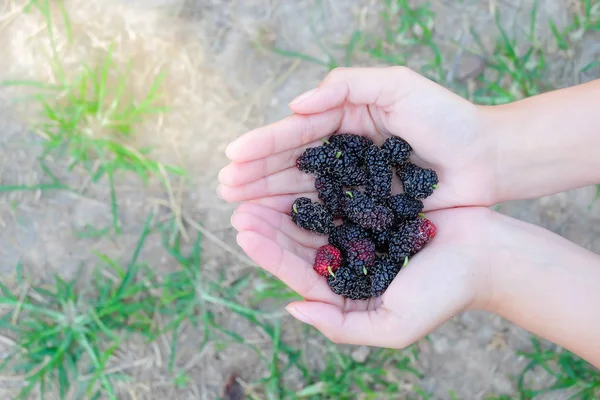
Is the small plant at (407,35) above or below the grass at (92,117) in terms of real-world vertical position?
above

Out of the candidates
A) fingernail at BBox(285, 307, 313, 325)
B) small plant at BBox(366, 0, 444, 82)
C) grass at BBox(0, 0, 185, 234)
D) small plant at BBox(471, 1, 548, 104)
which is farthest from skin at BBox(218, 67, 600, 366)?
grass at BBox(0, 0, 185, 234)

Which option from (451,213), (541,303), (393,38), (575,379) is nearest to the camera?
(541,303)

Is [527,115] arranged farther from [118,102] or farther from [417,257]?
[118,102]

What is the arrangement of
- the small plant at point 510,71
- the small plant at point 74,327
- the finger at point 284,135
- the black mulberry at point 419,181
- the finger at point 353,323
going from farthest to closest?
1. the small plant at point 510,71
2. the small plant at point 74,327
3. the black mulberry at point 419,181
4. the finger at point 284,135
5. the finger at point 353,323

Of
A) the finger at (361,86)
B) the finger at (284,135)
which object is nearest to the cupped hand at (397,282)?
the finger at (284,135)

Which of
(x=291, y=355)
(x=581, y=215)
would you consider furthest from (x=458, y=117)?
(x=291, y=355)

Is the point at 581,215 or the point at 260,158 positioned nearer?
the point at 260,158

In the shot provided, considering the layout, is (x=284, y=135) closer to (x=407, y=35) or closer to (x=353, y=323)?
(x=353, y=323)

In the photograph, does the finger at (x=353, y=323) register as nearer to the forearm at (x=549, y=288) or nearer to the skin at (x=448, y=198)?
the skin at (x=448, y=198)
